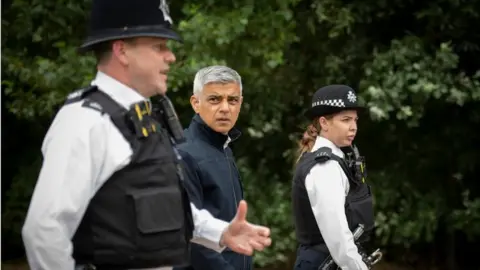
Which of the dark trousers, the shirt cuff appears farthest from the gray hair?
the shirt cuff

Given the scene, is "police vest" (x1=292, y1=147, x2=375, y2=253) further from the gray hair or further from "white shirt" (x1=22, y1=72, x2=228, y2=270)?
"white shirt" (x1=22, y1=72, x2=228, y2=270)

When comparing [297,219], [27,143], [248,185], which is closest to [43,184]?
[297,219]

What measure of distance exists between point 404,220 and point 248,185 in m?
1.76

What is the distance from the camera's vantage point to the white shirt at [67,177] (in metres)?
3.22

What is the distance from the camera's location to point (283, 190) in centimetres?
1182

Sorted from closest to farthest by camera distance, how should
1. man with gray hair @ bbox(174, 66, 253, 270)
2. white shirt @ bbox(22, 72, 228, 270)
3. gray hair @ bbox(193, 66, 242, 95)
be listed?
white shirt @ bbox(22, 72, 228, 270) → man with gray hair @ bbox(174, 66, 253, 270) → gray hair @ bbox(193, 66, 242, 95)

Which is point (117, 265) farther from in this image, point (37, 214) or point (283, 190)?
point (283, 190)

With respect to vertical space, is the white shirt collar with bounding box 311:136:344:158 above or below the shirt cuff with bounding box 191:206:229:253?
above

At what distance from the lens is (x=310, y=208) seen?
230 inches

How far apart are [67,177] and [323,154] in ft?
8.70

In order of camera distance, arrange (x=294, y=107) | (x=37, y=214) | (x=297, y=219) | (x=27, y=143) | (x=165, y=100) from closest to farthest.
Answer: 1. (x=37, y=214)
2. (x=165, y=100)
3. (x=297, y=219)
4. (x=294, y=107)
5. (x=27, y=143)

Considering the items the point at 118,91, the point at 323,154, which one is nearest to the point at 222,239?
the point at 118,91

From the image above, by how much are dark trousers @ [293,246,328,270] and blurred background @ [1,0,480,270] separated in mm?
4361

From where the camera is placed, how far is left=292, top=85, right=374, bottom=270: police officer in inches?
219
